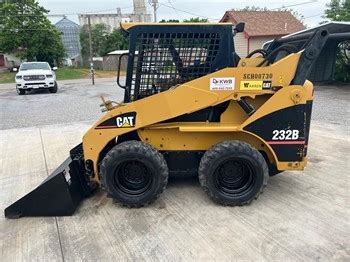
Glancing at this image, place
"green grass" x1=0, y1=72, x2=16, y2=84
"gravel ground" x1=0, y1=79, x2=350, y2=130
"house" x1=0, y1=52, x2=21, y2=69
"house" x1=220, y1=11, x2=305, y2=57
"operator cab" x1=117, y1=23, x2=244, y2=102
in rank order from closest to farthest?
1. "operator cab" x1=117, y1=23, x2=244, y2=102
2. "gravel ground" x1=0, y1=79, x2=350, y2=130
3. "house" x1=220, y1=11, x2=305, y2=57
4. "green grass" x1=0, y1=72, x2=16, y2=84
5. "house" x1=0, y1=52, x2=21, y2=69

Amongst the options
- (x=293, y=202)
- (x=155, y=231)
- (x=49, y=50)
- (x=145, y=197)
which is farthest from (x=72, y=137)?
(x=49, y=50)

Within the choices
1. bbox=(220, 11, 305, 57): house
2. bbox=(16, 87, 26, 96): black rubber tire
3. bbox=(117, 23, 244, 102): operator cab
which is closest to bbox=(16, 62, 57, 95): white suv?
bbox=(16, 87, 26, 96): black rubber tire

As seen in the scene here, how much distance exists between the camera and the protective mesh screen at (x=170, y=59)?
13.3 feet

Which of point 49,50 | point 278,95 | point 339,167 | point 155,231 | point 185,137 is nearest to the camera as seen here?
point 155,231

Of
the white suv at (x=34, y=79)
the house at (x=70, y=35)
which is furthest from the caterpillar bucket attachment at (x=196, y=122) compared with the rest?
the house at (x=70, y=35)

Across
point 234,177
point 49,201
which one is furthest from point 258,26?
point 49,201

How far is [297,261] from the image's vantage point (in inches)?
118

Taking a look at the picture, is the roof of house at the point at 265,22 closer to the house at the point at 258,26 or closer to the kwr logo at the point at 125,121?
the house at the point at 258,26

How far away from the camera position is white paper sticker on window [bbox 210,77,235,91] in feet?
12.9

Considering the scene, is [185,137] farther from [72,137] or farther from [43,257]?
[72,137]

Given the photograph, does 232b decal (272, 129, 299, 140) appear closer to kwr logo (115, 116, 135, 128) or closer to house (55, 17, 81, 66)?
kwr logo (115, 116, 135, 128)

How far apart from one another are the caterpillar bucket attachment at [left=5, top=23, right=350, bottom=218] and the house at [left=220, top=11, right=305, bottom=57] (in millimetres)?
21931

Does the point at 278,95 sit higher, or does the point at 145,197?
the point at 278,95

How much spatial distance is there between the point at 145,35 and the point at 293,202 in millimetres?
2554
